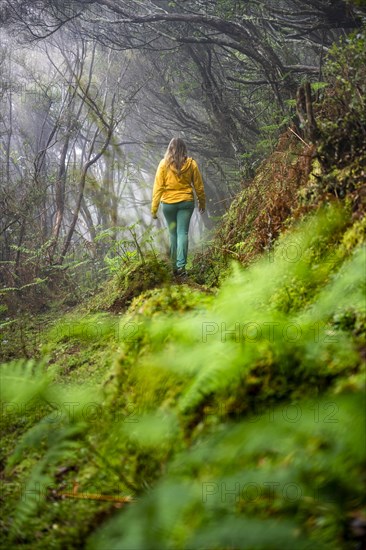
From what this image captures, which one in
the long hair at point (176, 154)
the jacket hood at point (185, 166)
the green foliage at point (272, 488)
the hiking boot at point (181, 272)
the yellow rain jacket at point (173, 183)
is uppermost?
the long hair at point (176, 154)

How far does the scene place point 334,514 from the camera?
5.48 feet

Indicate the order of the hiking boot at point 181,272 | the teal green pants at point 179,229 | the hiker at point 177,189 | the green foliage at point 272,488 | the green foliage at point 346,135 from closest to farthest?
1. the green foliage at point 272,488
2. the green foliage at point 346,135
3. the hiking boot at point 181,272
4. the teal green pants at point 179,229
5. the hiker at point 177,189

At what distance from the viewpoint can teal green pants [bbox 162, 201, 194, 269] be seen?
23.8ft

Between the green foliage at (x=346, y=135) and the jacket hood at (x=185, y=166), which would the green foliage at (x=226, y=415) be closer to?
the green foliage at (x=346, y=135)

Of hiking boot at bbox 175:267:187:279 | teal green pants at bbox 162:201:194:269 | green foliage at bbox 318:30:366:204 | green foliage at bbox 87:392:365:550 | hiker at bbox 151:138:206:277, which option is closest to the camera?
green foliage at bbox 87:392:365:550

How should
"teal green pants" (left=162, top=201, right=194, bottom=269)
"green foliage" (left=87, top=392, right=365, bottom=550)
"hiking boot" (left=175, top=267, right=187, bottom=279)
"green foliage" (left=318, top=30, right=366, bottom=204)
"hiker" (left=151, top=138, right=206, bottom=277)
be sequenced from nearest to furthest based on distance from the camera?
"green foliage" (left=87, top=392, right=365, bottom=550), "green foliage" (left=318, top=30, right=366, bottom=204), "hiking boot" (left=175, top=267, right=187, bottom=279), "teal green pants" (left=162, top=201, right=194, bottom=269), "hiker" (left=151, top=138, right=206, bottom=277)

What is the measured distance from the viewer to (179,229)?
7.39 meters

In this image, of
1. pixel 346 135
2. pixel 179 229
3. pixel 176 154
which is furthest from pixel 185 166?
pixel 346 135

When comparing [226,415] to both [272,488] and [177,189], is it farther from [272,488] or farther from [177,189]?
[177,189]

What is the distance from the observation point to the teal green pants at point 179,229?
7262 mm

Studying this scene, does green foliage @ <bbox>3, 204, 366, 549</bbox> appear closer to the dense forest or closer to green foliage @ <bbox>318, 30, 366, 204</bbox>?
the dense forest

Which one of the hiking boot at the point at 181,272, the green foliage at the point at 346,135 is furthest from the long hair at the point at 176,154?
the green foliage at the point at 346,135

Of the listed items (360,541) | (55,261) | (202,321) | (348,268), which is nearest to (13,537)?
(202,321)

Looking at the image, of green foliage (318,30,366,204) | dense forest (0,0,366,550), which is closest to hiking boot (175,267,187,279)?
dense forest (0,0,366,550)
